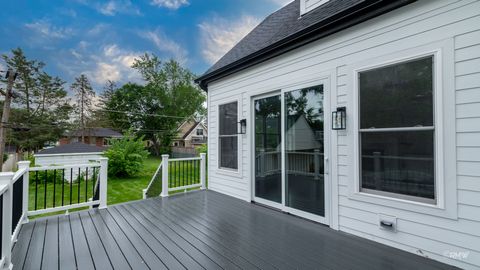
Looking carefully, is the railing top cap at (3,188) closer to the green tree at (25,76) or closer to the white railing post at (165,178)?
the white railing post at (165,178)

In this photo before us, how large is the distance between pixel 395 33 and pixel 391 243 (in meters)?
2.36

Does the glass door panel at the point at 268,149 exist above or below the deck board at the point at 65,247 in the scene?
above

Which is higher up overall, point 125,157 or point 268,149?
point 268,149

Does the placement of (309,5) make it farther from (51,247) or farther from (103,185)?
(51,247)

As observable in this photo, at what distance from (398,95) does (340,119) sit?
2.18 feet

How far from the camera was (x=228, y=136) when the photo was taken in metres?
5.00

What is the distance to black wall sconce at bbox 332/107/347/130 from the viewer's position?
2854mm

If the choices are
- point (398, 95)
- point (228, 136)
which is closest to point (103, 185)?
point (228, 136)

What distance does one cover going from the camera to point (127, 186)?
31.4 feet

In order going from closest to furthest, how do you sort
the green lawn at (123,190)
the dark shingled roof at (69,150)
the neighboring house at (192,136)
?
1. the green lawn at (123,190)
2. the dark shingled roof at (69,150)
3. the neighboring house at (192,136)

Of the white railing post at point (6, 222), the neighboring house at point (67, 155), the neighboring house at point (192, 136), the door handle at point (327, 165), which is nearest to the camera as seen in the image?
the white railing post at point (6, 222)

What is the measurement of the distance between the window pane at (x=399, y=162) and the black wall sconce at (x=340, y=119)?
0.87ft

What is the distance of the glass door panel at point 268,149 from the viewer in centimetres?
385

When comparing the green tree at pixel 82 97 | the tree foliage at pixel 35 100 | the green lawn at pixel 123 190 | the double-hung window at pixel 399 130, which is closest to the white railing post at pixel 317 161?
the double-hung window at pixel 399 130
